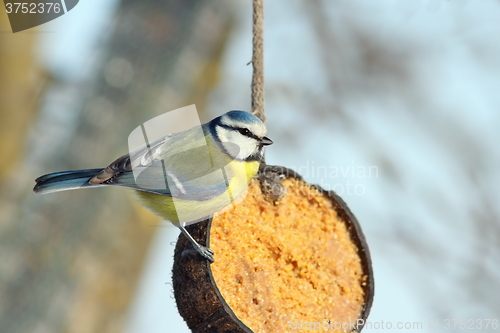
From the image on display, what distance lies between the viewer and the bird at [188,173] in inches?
73.7

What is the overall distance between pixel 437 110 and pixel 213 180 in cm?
365

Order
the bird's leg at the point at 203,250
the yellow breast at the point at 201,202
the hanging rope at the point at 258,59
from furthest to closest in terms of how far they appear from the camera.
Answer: the hanging rope at the point at 258,59, the yellow breast at the point at 201,202, the bird's leg at the point at 203,250

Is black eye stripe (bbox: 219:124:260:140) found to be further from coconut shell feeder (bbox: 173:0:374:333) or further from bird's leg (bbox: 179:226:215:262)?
bird's leg (bbox: 179:226:215:262)

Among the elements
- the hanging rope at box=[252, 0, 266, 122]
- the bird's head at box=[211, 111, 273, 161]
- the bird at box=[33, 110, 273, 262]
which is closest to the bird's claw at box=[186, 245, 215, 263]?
the bird at box=[33, 110, 273, 262]

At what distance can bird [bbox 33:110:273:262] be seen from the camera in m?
1.87

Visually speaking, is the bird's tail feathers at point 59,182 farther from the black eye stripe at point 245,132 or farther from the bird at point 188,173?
the black eye stripe at point 245,132

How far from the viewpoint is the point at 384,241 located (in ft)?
13.8

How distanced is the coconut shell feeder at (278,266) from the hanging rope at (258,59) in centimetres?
29

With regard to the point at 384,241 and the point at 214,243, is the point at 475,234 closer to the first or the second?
the point at 384,241

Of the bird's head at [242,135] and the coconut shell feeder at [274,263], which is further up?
the bird's head at [242,135]

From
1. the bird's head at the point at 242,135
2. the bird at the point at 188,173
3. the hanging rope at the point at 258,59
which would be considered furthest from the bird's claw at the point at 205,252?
the hanging rope at the point at 258,59

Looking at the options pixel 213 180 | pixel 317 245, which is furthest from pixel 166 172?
pixel 317 245

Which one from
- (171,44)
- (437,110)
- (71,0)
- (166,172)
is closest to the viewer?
(166,172)

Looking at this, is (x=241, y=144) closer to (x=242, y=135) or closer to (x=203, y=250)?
(x=242, y=135)
